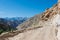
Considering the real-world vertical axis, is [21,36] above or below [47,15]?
below

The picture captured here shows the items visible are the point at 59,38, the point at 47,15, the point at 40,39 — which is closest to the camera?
the point at 59,38

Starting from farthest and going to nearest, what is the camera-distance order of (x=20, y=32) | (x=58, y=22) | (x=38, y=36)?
(x=20, y=32)
(x=38, y=36)
(x=58, y=22)

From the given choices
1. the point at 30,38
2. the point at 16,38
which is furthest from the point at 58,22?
the point at 16,38

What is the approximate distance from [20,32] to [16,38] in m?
2.78

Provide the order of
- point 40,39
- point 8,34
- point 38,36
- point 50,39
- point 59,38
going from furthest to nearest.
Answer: point 8,34 < point 38,36 < point 40,39 < point 50,39 < point 59,38

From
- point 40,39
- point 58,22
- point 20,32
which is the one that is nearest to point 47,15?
point 20,32

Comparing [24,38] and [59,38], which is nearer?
[59,38]

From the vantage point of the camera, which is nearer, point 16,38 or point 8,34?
point 16,38

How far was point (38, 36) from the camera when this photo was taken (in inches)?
738

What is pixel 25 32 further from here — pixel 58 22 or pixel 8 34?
pixel 58 22

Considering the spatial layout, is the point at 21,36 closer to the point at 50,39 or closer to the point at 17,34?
the point at 17,34

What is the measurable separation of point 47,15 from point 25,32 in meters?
35.8

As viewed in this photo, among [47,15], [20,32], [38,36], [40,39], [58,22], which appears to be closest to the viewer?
[58,22]

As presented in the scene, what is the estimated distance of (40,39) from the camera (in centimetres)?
1753
